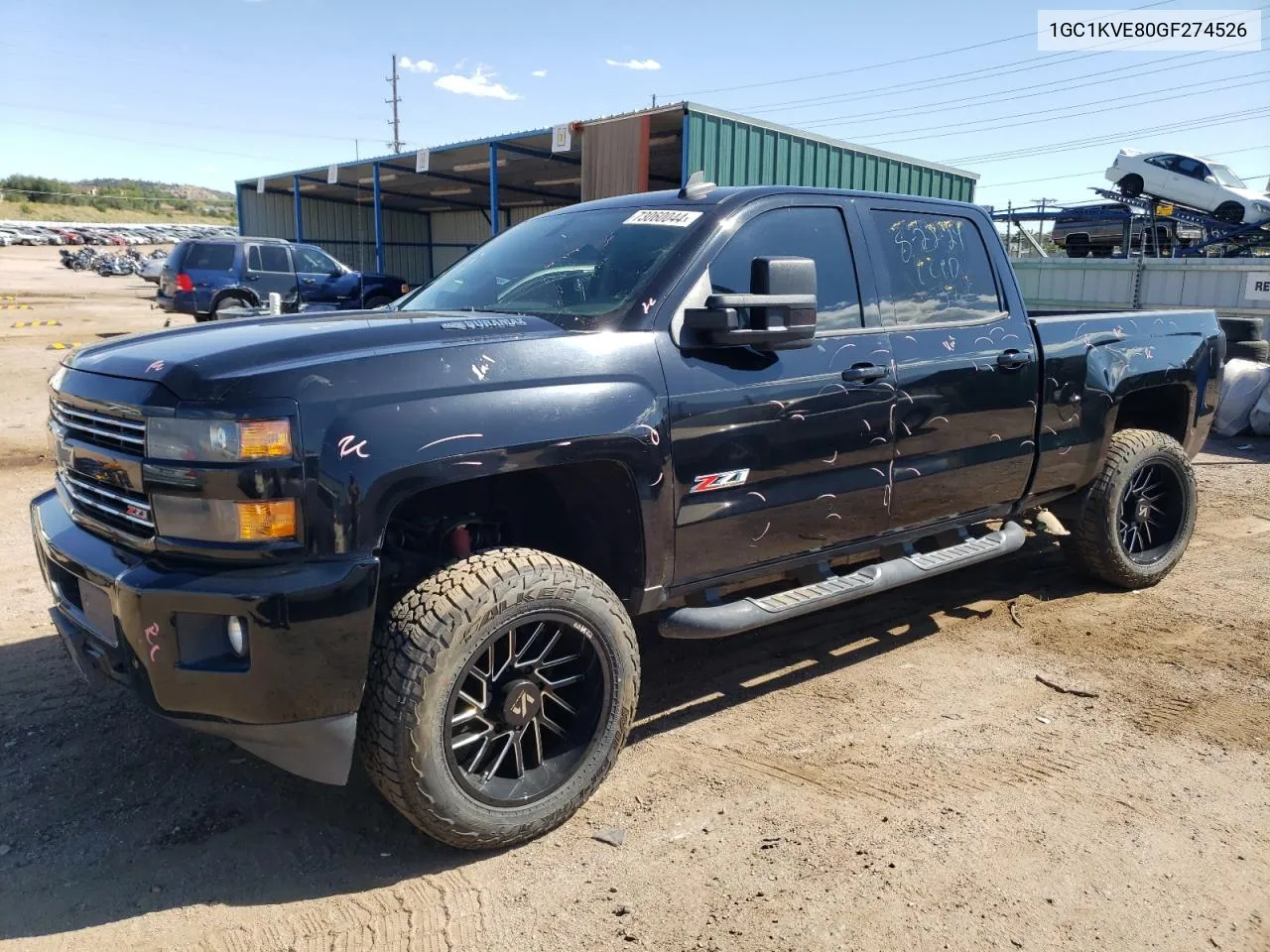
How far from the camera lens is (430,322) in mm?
3160

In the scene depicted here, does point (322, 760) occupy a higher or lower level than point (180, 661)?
lower

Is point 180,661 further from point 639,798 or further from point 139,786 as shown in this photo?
point 639,798

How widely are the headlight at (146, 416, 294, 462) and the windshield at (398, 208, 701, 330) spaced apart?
3.53ft

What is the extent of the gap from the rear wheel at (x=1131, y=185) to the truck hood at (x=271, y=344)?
25.3m

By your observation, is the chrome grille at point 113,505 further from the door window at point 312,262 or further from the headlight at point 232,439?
the door window at point 312,262

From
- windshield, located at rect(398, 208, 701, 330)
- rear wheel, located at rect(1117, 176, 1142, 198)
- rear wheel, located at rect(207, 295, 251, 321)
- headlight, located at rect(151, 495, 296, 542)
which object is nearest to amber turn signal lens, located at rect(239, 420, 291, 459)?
headlight, located at rect(151, 495, 296, 542)

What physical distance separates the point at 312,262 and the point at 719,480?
17.3 meters

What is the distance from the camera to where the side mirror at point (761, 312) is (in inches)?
125

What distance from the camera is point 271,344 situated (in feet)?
9.02

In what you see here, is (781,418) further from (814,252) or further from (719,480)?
(814,252)

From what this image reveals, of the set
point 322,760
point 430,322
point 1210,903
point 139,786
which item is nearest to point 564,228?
point 430,322

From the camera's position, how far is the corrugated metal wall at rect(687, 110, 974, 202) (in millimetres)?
14109

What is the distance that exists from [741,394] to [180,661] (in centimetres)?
191

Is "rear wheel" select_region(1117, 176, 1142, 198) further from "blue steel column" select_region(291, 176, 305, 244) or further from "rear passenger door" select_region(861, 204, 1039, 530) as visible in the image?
"rear passenger door" select_region(861, 204, 1039, 530)
